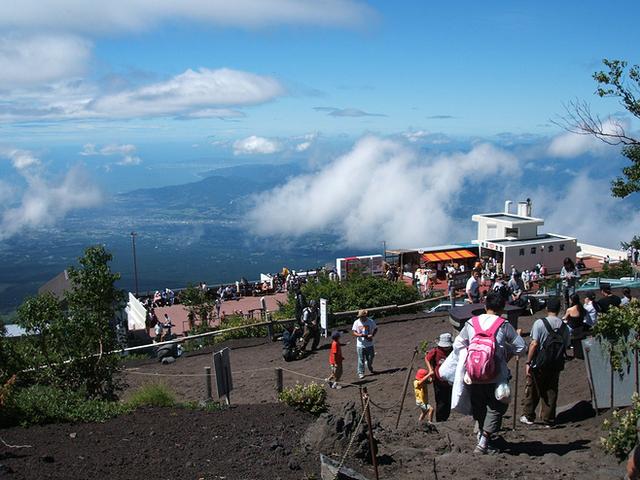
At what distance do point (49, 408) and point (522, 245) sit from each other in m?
28.8

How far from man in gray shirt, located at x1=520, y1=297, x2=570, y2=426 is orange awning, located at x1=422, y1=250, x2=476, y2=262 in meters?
25.0

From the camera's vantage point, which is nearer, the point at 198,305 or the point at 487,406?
the point at 487,406

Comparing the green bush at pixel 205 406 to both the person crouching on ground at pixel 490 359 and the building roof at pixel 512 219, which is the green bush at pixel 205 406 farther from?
the building roof at pixel 512 219

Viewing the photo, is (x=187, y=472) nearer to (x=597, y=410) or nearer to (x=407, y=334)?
(x=597, y=410)

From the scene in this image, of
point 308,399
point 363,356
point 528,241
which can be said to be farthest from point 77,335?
point 528,241

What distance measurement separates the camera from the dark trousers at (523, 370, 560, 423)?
29.0 feet

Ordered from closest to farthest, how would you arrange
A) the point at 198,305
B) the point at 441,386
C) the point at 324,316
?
the point at 441,386
the point at 324,316
the point at 198,305

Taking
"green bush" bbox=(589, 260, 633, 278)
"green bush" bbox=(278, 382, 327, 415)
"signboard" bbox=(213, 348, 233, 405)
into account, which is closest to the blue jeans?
"signboard" bbox=(213, 348, 233, 405)

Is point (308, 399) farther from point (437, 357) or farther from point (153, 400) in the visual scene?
point (153, 400)

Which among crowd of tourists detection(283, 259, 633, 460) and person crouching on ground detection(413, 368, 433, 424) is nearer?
crowd of tourists detection(283, 259, 633, 460)

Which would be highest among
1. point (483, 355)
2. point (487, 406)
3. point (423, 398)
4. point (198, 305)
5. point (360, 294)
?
point (483, 355)

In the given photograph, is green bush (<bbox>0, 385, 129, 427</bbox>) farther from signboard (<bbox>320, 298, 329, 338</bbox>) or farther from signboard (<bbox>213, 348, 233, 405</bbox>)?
signboard (<bbox>320, 298, 329, 338</bbox>)

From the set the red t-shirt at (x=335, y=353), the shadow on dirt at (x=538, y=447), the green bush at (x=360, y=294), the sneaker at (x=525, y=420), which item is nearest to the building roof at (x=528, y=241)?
the green bush at (x=360, y=294)

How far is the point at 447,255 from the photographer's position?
3488cm
